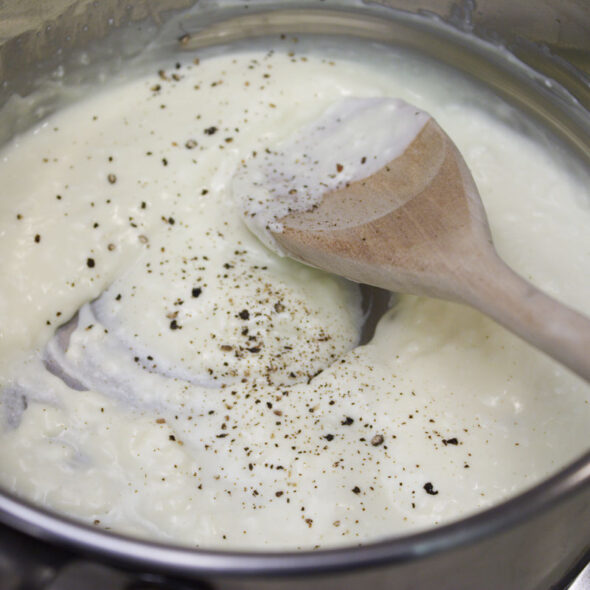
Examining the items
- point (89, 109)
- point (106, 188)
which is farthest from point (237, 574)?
point (89, 109)

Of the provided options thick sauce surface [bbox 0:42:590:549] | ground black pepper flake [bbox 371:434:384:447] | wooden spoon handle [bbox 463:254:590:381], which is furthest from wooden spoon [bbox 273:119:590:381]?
ground black pepper flake [bbox 371:434:384:447]

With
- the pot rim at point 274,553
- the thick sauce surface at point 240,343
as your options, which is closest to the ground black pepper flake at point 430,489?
the thick sauce surface at point 240,343

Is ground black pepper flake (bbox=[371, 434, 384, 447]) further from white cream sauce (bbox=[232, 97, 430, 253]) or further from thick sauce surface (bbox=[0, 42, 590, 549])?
white cream sauce (bbox=[232, 97, 430, 253])

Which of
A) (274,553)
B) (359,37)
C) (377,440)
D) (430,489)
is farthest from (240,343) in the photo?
(359,37)

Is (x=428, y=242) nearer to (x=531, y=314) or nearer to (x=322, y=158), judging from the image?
(x=531, y=314)

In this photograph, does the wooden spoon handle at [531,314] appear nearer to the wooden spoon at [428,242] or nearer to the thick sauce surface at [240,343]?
the wooden spoon at [428,242]

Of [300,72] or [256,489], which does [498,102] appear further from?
[256,489]
